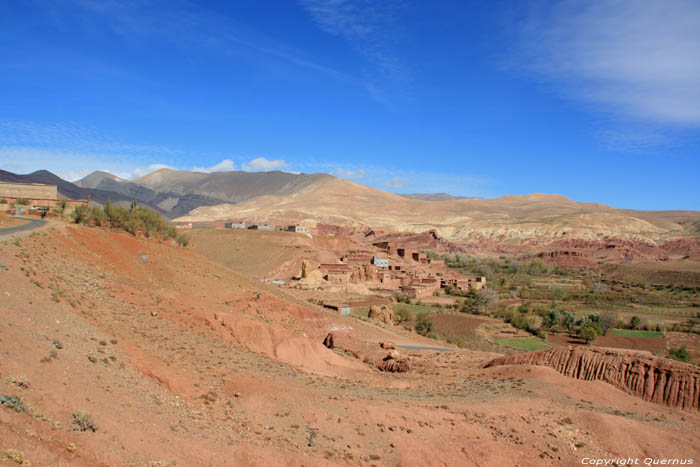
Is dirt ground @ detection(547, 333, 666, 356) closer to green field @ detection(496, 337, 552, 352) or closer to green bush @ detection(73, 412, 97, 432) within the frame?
green field @ detection(496, 337, 552, 352)

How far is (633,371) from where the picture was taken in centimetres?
1661

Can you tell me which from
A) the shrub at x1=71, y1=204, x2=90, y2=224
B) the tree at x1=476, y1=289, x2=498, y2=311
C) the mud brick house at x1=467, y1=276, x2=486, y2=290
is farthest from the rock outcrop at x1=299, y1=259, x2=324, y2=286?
the shrub at x1=71, y1=204, x2=90, y2=224

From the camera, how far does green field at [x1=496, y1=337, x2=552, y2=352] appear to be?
3264cm

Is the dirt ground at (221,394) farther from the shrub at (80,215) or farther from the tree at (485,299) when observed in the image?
the tree at (485,299)

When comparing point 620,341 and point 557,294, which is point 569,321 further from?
point 557,294

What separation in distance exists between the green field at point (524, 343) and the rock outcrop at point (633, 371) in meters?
13.7

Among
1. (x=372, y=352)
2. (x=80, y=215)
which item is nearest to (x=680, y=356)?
(x=372, y=352)

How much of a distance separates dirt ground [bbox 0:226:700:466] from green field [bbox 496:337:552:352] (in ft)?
49.2

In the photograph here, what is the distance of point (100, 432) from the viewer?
6.48m

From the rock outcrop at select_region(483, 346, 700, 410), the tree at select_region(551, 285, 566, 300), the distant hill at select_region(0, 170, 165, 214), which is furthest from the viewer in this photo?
the distant hill at select_region(0, 170, 165, 214)

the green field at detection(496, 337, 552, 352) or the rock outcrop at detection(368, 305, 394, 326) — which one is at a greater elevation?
the rock outcrop at detection(368, 305, 394, 326)

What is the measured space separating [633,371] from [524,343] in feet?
58.8

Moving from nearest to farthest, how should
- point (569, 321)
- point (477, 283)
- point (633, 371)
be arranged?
point (633, 371), point (569, 321), point (477, 283)

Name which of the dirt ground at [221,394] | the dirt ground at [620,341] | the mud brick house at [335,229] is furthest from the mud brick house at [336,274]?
the mud brick house at [335,229]
